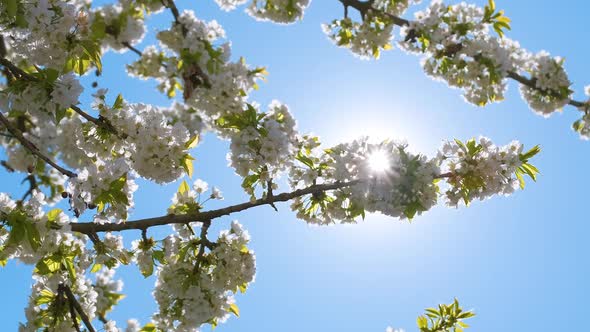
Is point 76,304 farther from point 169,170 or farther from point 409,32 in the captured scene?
point 409,32

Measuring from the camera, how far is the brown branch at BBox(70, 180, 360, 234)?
447 cm

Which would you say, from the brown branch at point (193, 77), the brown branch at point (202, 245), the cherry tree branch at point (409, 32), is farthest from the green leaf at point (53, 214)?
the cherry tree branch at point (409, 32)

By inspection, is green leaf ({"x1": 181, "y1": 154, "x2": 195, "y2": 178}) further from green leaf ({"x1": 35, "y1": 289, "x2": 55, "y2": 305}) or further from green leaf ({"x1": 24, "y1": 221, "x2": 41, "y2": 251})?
green leaf ({"x1": 35, "y1": 289, "x2": 55, "y2": 305})

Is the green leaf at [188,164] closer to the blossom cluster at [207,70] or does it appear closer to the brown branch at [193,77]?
the blossom cluster at [207,70]

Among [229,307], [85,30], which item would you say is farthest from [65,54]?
[229,307]

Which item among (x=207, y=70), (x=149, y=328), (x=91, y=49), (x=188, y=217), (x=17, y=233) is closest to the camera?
(x=17, y=233)

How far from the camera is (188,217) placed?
199 inches

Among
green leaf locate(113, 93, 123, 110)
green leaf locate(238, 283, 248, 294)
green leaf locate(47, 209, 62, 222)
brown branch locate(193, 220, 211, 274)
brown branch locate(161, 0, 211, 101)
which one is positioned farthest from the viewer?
brown branch locate(161, 0, 211, 101)

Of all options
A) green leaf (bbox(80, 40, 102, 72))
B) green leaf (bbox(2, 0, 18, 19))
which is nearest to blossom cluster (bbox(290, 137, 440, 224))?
green leaf (bbox(80, 40, 102, 72))

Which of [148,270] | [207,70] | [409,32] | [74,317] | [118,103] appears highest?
Answer: [409,32]

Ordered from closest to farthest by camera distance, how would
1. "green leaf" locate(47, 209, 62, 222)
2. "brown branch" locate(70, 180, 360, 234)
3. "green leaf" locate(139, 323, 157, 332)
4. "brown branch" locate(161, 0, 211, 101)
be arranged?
1. "green leaf" locate(47, 209, 62, 222)
2. "brown branch" locate(70, 180, 360, 234)
3. "green leaf" locate(139, 323, 157, 332)
4. "brown branch" locate(161, 0, 211, 101)

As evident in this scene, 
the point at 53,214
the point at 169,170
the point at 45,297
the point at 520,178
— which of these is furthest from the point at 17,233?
the point at 520,178

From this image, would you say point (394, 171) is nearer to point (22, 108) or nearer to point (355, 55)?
point (22, 108)

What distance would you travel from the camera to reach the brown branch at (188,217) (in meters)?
4.47
